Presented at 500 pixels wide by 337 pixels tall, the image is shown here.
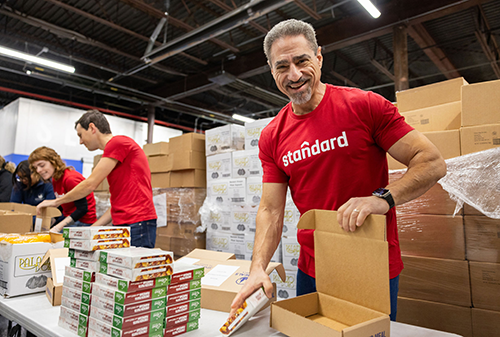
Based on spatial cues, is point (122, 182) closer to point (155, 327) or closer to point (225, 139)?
point (155, 327)

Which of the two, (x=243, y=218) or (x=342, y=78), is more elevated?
(x=342, y=78)

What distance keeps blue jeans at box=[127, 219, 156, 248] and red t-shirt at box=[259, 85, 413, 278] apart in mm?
1406

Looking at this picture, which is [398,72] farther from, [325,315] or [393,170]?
[325,315]

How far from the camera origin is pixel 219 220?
13.2ft

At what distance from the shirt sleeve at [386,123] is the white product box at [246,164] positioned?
2.42 metres

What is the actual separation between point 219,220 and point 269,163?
2.64 meters

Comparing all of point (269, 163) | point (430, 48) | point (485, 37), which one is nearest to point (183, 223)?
point (269, 163)

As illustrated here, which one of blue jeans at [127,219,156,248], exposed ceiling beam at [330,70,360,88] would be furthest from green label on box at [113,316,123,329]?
exposed ceiling beam at [330,70,360,88]

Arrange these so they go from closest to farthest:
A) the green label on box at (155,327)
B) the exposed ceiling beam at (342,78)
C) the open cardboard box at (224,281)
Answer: the green label on box at (155,327) < the open cardboard box at (224,281) < the exposed ceiling beam at (342,78)

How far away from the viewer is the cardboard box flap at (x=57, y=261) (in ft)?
4.75

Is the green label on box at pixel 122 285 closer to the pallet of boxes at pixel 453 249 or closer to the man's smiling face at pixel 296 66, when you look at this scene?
the man's smiling face at pixel 296 66

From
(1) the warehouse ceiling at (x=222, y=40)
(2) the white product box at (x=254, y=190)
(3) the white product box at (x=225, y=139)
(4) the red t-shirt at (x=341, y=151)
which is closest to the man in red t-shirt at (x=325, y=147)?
(4) the red t-shirt at (x=341, y=151)

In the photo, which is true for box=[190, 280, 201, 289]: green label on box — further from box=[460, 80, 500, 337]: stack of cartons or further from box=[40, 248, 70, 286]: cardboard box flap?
box=[460, 80, 500, 337]: stack of cartons

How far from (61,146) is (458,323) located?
1012 cm
